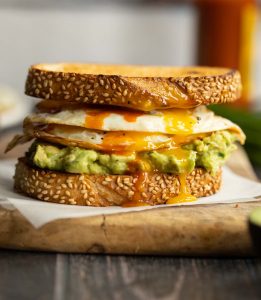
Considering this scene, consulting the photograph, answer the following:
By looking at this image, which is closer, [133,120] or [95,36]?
[133,120]

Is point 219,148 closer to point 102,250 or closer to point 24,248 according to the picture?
point 102,250

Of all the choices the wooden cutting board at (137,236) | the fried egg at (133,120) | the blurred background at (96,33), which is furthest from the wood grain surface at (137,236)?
the blurred background at (96,33)

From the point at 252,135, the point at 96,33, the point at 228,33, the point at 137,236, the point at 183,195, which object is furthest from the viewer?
the point at 96,33

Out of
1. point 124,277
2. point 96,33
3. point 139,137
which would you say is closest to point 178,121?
point 139,137

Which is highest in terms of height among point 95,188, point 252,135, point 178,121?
point 178,121

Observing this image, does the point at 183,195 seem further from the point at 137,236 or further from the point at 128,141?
the point at 137,236

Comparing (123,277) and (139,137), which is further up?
(139,137)

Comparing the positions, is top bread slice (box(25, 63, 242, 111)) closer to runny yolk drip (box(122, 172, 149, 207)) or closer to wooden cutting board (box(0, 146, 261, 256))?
runny yolk drip (box(122, 172, 149, 207))

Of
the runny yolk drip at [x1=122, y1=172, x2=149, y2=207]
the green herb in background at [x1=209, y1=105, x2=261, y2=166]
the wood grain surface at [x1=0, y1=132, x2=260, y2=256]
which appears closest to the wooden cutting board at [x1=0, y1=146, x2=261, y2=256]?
the wood grain surface at [x1=0, y1=132, x2=260, y2=256]

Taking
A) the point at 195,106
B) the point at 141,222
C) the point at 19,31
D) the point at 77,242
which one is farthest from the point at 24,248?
the point at 19,31

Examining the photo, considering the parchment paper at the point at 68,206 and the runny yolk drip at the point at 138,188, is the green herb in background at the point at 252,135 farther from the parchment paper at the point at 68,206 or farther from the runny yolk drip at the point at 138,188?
the runny yolk drip at the point at 138,188
